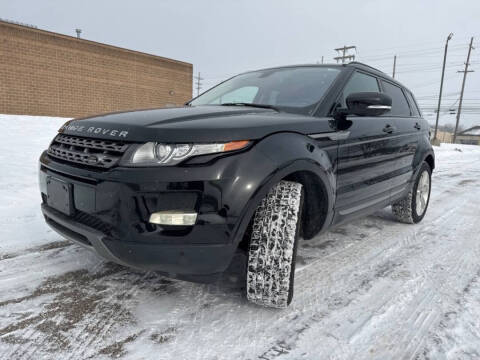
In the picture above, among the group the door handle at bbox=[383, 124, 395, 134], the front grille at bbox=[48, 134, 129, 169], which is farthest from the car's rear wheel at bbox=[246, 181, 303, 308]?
the door handle at bbox=[383, 124, 395, 134]

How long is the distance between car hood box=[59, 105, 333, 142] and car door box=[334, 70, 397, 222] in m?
0.43

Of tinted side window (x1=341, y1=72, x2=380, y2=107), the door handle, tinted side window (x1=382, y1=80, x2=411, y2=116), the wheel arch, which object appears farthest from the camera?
tinted side window (x1=382, y1=80, x2=411, y2=116)

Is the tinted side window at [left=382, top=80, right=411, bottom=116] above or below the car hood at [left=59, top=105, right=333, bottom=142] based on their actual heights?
above

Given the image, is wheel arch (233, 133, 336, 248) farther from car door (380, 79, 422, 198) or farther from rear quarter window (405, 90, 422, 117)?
rear quarter window (405, 90, 422, 117)

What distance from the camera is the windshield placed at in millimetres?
2547

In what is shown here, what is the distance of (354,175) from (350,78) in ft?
2.58

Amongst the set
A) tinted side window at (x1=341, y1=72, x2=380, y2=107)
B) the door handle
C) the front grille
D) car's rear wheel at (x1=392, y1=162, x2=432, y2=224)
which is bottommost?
car's rear wheel at (x1=392, y1=162, x2=432, y2=224)

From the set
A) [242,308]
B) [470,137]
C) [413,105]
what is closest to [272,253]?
[242,308]

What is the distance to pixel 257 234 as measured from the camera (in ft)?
6.13

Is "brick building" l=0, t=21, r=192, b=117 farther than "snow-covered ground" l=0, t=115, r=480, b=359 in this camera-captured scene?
Yes

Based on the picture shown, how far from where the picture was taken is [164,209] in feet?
5.24

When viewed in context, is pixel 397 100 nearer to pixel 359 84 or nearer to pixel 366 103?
pixel 359 84

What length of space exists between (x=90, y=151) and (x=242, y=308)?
1216 millimetres

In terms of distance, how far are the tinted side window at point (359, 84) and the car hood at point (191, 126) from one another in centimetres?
60
